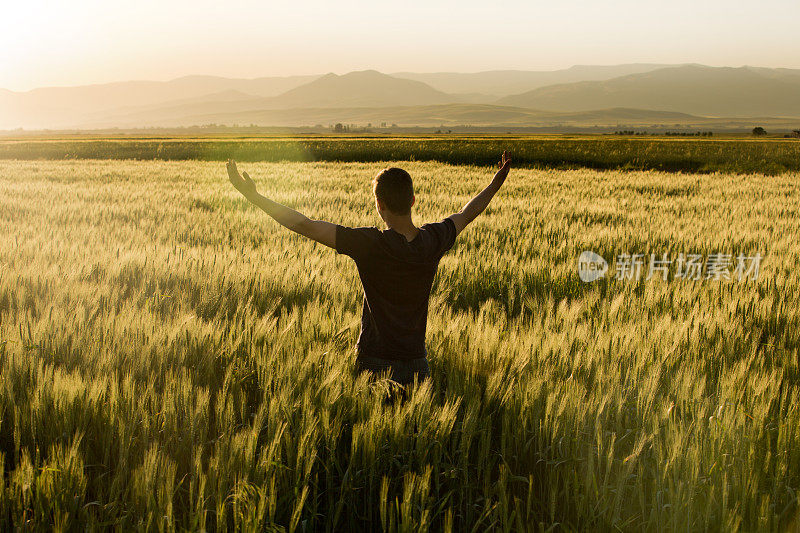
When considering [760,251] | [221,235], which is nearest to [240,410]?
[221,235]

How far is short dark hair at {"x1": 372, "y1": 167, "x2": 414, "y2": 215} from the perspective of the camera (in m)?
2.23

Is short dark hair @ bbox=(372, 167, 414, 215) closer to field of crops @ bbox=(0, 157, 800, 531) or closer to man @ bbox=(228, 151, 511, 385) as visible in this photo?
man @ bbox=(228, 151, 511, 385)

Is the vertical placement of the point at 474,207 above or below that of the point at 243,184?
below

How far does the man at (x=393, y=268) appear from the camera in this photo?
7.39 feet

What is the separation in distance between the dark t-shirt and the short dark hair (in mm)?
119

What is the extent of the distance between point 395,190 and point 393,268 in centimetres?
36

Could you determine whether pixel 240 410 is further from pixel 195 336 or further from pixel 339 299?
pixel 339 299

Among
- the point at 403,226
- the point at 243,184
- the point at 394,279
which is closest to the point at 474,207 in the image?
the point at 403,226

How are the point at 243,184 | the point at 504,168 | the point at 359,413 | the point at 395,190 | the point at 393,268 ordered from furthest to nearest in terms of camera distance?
1. the point at 504,168
2. the point at 393,268
3. the point at 395,190
4. the point at 243,184
5. the point at 359,413

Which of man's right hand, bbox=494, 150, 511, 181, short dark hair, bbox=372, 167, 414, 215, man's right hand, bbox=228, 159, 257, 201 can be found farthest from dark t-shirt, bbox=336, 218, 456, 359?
man's right hand, bbox=494, 150, 511, 181

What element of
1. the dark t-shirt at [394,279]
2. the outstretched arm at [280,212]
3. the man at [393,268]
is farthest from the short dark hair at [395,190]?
the outstretched arm at [280,212]

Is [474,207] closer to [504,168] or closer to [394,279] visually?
[504,168]

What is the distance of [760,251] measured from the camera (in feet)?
18.9

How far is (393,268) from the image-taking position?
235 centimetres
